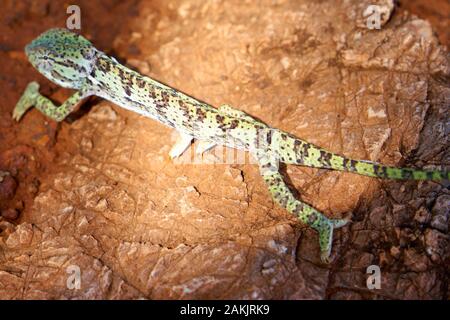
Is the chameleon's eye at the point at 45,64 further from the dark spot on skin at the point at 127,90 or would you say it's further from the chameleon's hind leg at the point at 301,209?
the chameleon's hind leg at the point at 301,209

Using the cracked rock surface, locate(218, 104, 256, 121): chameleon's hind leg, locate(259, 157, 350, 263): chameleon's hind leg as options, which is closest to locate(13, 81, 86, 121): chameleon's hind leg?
the cracked rock surface

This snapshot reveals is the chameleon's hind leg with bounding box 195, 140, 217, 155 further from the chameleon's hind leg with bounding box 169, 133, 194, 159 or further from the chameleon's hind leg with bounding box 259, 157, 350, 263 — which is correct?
the chameleon's hind leg with bounding box 259, 157, 350, 263

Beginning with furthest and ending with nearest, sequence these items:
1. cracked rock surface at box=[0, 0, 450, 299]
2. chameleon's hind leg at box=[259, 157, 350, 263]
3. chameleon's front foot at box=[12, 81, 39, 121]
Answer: chameleon's front foot at box=[12, 81, 39, 121] < chameleon's hind leg at box=[259, 157, 350, 263] < cracked rock surface at box=[0, 0, 450, 299]

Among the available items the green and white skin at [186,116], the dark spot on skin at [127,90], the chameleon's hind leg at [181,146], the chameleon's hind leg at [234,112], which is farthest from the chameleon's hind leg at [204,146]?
the dark spot on skin at [127,90]

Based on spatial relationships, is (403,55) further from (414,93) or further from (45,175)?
(45,175)
